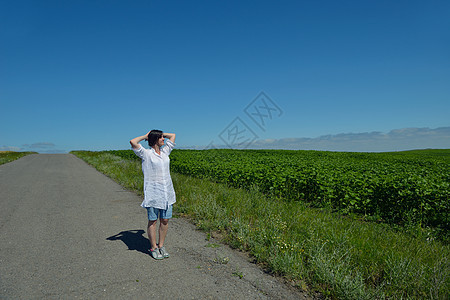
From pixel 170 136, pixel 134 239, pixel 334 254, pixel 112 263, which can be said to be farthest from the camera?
pixel 134 239

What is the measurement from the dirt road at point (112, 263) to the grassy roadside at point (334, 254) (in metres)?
0.36

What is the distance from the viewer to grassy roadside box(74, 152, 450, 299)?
334 cm

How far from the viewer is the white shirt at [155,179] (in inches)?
173

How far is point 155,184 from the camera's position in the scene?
442cm

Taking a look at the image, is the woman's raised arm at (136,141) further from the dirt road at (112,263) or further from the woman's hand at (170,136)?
the dirt road at (112,263)

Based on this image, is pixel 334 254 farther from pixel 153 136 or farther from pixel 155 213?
pixel 153 136

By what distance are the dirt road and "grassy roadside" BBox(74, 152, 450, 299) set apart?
36cm

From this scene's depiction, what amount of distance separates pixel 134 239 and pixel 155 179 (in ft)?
5.50

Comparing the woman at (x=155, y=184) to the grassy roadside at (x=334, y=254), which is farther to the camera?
the woman at (x=155, y=184)

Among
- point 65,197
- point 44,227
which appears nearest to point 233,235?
point 44,227

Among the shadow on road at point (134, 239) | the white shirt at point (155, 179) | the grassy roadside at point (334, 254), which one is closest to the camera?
the grassy roadside at point (334, 254)

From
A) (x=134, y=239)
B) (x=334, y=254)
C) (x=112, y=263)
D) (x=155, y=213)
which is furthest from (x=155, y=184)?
(x=334, y=254)

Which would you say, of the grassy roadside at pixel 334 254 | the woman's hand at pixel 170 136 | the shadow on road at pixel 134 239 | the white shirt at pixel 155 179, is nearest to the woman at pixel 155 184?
the white shirt at pixel 155 179

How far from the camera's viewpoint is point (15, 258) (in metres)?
4.41
